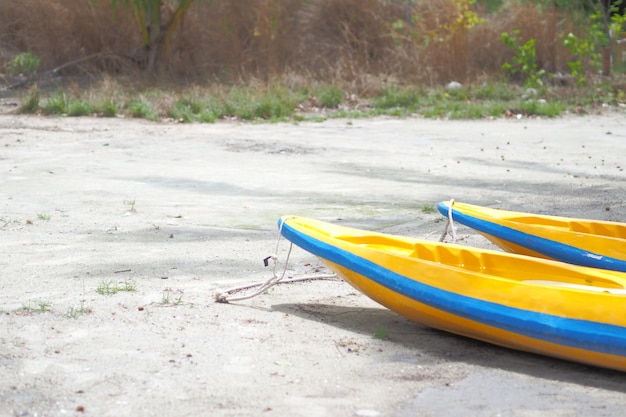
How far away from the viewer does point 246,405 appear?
3436mm

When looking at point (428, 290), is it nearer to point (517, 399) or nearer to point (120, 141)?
point (517, 399)

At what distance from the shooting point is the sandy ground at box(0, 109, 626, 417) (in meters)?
3.56

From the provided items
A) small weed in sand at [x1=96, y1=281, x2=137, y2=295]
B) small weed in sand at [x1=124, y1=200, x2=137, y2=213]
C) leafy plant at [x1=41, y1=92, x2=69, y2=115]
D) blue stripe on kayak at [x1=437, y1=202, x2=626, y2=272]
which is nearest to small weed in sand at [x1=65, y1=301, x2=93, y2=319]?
small weed in sand at [x1=96, y1=281, x2=137, y2=295]

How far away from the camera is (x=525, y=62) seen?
16781mm

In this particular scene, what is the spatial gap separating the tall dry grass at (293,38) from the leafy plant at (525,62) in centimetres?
37

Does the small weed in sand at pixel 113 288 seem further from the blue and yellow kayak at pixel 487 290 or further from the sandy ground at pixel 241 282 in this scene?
the blue and yellow kayak at pixel 487 290

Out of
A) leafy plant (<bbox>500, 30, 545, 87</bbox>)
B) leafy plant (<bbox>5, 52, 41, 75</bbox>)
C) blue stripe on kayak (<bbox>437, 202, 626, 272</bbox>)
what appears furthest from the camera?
leafy plant (<bbox>5, 52, 41, 75</bbox>)

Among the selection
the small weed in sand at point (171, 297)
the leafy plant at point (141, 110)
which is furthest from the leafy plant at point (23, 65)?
the small weed in sand at point (171, 297)

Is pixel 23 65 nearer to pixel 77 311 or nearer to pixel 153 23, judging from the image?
pixel 153 23

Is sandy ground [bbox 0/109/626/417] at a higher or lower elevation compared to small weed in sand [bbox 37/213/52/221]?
lower

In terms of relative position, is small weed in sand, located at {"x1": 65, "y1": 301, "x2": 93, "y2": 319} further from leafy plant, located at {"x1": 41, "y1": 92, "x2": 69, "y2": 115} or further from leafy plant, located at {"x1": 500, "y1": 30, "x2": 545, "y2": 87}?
leafy plant, located at {"x1": 500, "y1": 30, "x2": 545, "y2": 87}

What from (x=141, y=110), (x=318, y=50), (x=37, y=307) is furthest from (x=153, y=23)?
(x=37, y=307)

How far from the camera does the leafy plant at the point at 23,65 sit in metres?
18.1

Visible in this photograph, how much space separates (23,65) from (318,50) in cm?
593
